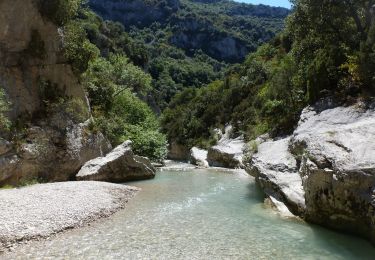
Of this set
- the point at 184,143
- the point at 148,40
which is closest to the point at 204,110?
the point at 184,143

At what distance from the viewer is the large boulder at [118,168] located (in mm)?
30375

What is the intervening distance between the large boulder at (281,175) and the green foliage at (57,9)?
787 inches

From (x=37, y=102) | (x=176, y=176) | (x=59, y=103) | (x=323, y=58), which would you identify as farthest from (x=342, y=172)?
(x=37, y=102)

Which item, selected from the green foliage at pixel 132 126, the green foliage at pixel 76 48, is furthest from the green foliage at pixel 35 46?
the green foliage at pixel 132 126

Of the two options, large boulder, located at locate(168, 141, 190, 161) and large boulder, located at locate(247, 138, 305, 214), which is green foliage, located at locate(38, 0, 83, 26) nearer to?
large boulder, located at locate(247, 138, 305, 214)

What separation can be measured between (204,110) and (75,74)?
4411 centimetres

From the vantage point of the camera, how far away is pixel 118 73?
52094mm

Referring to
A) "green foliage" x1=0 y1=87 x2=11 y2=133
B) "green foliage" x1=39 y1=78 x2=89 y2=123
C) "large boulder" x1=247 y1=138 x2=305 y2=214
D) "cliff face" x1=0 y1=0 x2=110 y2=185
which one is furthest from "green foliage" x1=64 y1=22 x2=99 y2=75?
"large boulder" x1=247 y1=138 x2=305 y2=214

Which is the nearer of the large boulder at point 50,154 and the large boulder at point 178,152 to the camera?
the large boulder at point 50,154

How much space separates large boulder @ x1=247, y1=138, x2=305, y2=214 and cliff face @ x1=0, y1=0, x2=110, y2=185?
46.2ft

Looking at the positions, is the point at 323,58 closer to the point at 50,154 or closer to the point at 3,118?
the point at 50,154

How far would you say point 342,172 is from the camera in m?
15.5

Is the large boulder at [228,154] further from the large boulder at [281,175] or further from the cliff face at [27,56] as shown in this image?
the cliff face at [27,56]

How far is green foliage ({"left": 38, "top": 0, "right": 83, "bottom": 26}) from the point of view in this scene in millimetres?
32219
